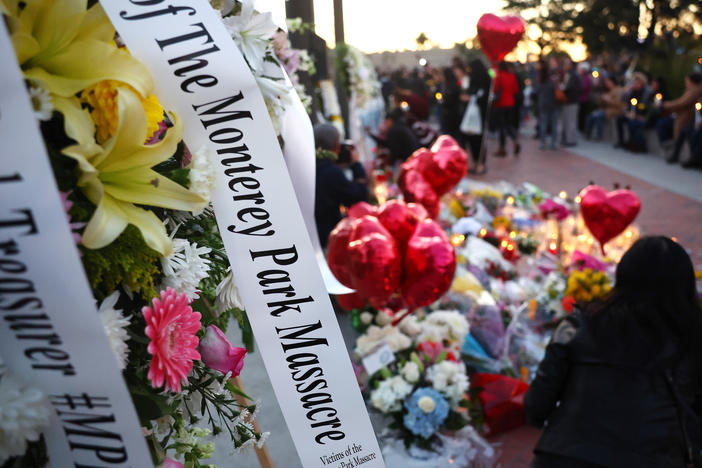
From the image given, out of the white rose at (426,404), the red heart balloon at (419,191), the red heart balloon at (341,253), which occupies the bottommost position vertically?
the white rose at (426,404)

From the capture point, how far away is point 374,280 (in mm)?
2535

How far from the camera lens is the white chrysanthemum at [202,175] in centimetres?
87

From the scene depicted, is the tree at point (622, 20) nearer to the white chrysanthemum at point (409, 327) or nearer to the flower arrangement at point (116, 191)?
the white chrysanthemum at point (409, 327)

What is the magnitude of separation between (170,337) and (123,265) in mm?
129

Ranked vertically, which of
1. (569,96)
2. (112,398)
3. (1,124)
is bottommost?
(569,96)

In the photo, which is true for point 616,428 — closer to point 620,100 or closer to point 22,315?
point 22,315

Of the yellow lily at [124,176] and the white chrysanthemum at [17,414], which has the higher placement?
the yellow lily at [124,176]

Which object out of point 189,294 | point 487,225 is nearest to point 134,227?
point 189,294

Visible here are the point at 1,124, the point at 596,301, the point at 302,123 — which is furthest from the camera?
the point at 596,301

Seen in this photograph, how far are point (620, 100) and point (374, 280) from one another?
453 inches

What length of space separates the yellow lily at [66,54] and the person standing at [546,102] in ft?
39.6

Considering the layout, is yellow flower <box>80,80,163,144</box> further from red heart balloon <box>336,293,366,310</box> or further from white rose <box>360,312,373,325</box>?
white rose <box>360,312,373,325</box>

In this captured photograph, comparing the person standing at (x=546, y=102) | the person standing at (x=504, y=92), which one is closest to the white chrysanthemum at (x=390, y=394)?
the person standing at (x=504, y=92)

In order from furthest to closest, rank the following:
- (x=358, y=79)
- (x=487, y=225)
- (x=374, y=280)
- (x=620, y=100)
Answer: (x=620, y=100)
(x=358, y=79)
(x=487, y=225)
(x=374, y=280)
